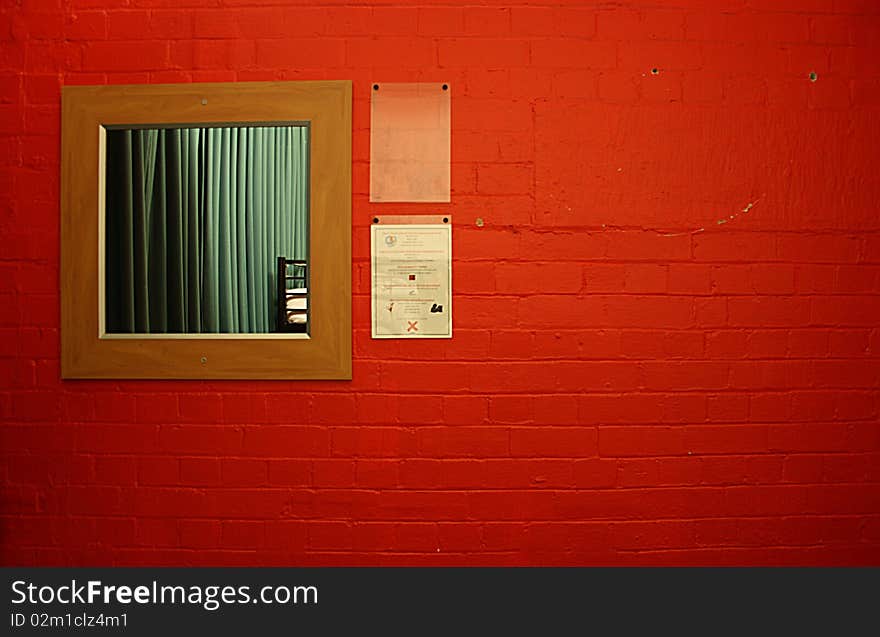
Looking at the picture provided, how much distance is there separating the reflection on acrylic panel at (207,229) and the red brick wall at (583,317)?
20cm

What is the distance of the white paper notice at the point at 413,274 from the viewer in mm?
2486

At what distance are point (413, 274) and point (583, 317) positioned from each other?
1.84 feet

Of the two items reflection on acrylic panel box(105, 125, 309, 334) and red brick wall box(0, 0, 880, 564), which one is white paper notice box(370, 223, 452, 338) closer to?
red brick wall box(0, 0, 880, 564)

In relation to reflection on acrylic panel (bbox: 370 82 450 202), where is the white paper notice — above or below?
below

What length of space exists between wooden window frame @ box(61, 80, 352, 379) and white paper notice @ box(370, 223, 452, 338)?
10cm

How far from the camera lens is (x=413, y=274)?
2488mm

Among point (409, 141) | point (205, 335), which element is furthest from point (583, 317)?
point (205, 335)

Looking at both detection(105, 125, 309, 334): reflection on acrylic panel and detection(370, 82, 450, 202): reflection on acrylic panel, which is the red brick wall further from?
detection(105, 125, 309, 334): reflection on acrylic panel

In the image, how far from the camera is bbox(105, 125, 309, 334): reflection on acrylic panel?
2.50m

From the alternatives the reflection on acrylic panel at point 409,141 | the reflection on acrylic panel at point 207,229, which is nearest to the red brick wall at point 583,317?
the reflection on acrylic panel at point 409,141

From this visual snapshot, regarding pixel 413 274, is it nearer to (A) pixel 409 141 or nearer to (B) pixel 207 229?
(A) pixel 409 141

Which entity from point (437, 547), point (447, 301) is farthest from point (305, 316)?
point (437, 547)

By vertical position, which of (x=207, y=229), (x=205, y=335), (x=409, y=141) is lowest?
(x=205, y=335)

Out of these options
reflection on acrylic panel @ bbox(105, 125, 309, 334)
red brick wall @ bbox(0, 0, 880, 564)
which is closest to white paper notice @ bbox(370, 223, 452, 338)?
red brick wall @ bbox(0, 0, 880, 564)
